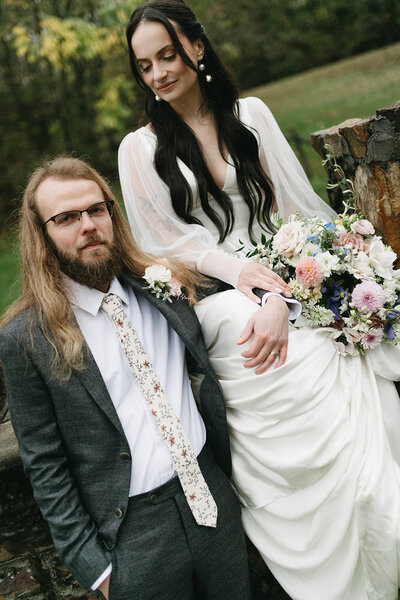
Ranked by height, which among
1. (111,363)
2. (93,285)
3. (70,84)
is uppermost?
(70,84)

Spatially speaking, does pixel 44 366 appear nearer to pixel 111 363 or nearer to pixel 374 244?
pixel 111 363

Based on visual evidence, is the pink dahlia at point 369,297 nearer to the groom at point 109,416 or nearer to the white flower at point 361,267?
the white flower at point 361,267

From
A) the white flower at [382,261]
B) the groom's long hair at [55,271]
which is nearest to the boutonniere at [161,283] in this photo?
the groom's long hair at [55,271]

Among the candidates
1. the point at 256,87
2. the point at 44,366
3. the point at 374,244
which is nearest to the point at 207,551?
→ the point at 44,366

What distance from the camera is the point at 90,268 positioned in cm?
228

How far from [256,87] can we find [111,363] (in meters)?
23.4

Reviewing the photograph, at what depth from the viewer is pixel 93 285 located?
7.59ft

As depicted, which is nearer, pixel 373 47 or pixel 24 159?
pixel 24 159

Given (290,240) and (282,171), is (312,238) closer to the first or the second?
(290,240)

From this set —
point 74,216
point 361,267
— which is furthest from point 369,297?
point 74,216

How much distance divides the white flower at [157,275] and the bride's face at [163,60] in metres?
1.06

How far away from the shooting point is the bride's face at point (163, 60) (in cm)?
276

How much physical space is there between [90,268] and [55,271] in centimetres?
16

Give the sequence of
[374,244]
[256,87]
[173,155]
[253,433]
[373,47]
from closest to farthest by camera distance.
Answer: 1. [253,433]
2. [374,244]
3. [173,155]
4. [373,47]
5. [256,87]
